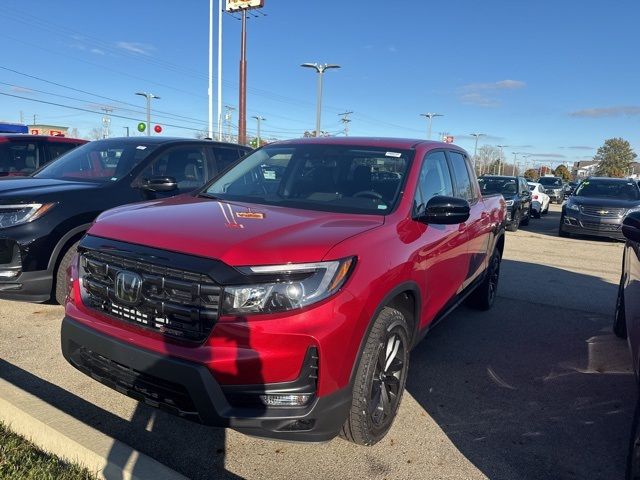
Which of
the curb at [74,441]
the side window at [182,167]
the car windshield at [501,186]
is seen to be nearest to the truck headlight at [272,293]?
the curb at [74,441]

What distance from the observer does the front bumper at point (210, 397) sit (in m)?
2.32

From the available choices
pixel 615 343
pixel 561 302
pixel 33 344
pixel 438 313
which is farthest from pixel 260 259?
pixel 561 302

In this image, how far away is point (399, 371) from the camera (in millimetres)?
3160

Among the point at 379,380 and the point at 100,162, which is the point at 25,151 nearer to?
the point at 100,162

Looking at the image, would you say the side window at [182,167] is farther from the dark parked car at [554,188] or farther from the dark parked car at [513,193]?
the dark parked car at [554,188]

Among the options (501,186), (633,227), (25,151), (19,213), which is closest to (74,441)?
(19,213)

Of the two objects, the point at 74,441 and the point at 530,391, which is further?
the point at 530,391

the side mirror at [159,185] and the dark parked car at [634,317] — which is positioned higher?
the side mirror at [159,185]

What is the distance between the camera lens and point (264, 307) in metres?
2.38

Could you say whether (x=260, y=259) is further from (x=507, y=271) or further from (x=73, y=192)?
(x=507, y=271)

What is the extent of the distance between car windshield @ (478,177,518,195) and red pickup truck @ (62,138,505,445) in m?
12.9

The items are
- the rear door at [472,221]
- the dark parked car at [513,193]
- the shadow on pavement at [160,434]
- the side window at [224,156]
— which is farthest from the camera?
the dark parked car at [513,193]

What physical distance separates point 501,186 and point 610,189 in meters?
3.00

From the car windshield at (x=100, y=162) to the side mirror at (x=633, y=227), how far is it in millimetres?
4679
